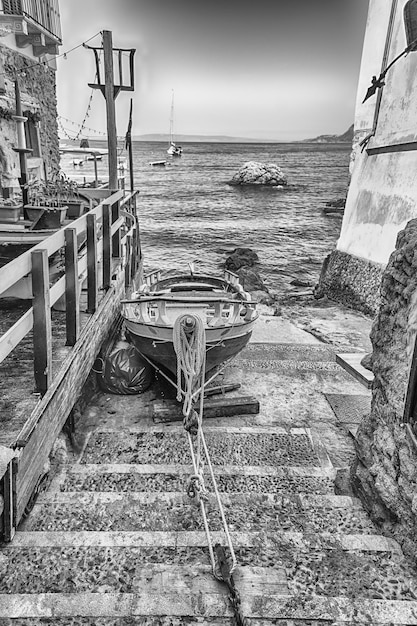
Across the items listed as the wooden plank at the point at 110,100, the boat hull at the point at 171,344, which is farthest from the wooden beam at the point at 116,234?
the boat hull at the point at 171,344

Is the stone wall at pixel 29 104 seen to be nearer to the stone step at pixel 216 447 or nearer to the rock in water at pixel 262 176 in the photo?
the stone step at pixel 216 447

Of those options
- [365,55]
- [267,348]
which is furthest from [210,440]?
[365,55]

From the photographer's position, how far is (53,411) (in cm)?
381

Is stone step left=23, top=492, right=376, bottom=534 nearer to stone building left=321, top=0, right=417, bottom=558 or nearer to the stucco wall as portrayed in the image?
stone building left=321, top=0, right=417, bottom=558

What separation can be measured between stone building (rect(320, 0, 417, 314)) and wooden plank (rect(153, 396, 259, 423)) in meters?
3.97

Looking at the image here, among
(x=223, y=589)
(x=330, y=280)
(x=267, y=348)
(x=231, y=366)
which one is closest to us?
(x=223, y=589)

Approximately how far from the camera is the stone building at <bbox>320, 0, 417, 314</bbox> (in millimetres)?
8195

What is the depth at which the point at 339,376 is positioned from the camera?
21.9 feet

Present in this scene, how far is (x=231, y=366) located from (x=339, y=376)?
62.5 inches

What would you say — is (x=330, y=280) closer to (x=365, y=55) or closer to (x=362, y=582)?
(x=365, y=55)

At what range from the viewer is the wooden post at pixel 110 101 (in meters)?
8.35

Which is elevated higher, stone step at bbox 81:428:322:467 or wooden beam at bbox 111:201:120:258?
wooden beam at bbox 111:201:120:258

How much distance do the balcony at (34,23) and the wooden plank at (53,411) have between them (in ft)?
24.9

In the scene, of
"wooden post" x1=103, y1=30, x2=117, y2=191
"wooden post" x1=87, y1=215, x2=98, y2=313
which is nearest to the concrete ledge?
"wooden post" x1=87, y1=215, x2=98, y2=313
